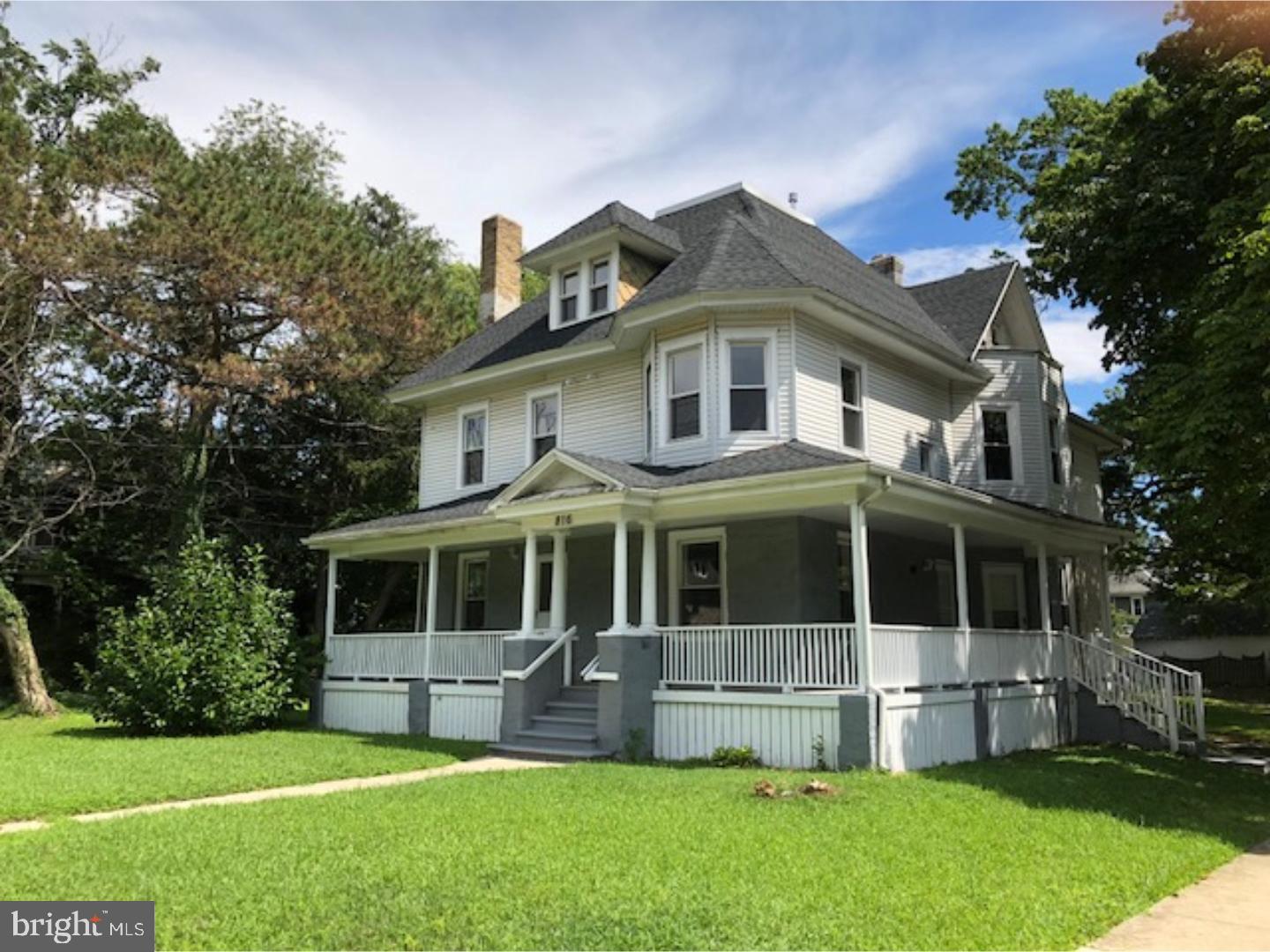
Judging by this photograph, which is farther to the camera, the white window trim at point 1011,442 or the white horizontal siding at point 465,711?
the white window trim at point 1011,442

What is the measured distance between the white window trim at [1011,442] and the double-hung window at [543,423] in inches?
321

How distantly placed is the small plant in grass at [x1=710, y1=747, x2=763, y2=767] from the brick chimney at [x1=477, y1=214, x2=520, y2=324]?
44.6ft

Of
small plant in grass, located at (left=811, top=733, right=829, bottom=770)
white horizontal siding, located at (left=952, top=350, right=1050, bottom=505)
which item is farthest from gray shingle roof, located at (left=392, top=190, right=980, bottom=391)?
small plant in grass, located at (left=811, top=733, right=829, bottom=770)

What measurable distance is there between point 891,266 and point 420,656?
13947mm

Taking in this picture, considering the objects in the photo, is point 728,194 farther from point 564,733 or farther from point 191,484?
point 191,484

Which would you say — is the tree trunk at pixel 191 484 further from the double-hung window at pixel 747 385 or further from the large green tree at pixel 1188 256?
the large green tree at pixel 1188 256

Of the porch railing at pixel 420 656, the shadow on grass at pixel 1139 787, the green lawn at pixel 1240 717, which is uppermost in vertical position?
the porch railing at pixel 420 656

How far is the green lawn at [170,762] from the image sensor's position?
9562mm

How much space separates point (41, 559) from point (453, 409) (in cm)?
1333

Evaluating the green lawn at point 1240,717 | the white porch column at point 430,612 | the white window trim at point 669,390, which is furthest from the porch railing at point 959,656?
the white porch column at point 430,612

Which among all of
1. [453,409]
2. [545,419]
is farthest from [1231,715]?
[453,409]

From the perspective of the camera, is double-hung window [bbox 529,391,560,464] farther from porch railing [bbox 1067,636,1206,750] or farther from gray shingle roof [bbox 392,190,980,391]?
porch railing [bbox 1067,636,1206,750]

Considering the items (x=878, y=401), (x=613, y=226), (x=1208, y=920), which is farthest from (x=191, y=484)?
(x=1208, y=920)

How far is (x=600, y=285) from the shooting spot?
17.9 metres
